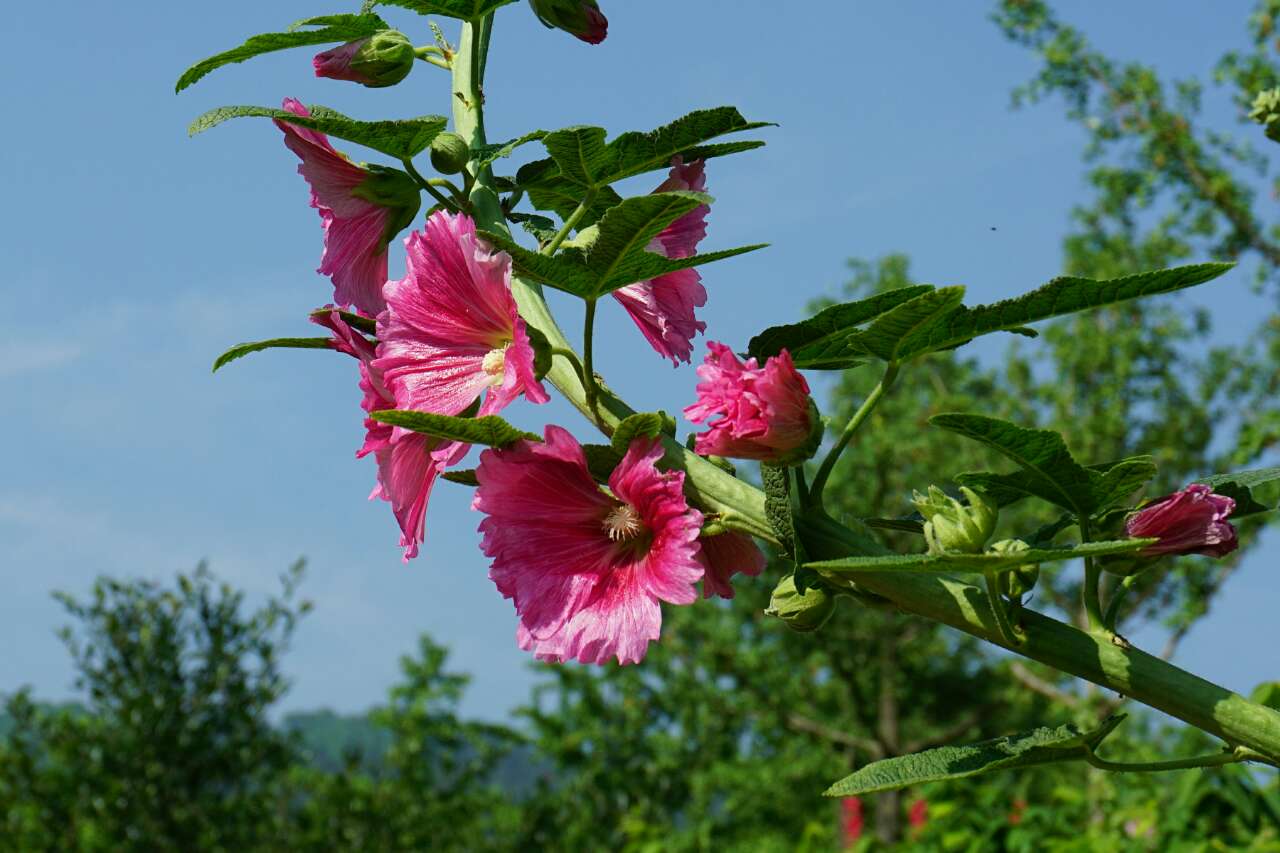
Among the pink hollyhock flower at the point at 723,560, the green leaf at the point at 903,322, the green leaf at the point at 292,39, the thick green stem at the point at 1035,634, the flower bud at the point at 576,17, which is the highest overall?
the flower bud at the point at 576,17

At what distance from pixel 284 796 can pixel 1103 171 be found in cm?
1174

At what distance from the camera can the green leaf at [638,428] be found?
1.09 m

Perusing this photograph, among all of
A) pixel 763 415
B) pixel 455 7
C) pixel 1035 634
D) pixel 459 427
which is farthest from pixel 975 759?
pixel 455 7

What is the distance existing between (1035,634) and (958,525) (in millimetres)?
110

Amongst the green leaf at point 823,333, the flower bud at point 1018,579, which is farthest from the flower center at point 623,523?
the flower bud at point 1018,579

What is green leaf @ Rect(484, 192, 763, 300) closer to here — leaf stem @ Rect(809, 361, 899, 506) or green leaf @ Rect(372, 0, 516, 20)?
leaf stem @ Rect(809, 361, 899, 506)

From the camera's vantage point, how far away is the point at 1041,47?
14.8 meters

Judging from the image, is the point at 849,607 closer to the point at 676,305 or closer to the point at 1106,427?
the point at 1106,427

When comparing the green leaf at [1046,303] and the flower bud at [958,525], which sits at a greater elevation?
the green leaf at [1046,303]

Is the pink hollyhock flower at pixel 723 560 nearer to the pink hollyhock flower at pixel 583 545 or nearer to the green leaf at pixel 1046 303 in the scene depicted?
the pink hollyhock flower at pixel 583 545

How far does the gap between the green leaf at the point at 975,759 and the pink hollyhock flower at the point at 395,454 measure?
49 centimetres

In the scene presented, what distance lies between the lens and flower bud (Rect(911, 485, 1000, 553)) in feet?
3.45

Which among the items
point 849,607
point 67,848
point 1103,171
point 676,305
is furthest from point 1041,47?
point 676,305

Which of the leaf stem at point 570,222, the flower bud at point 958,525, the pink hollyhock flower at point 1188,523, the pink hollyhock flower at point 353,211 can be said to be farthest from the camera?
the pink hollyhock flower at point 353,211
